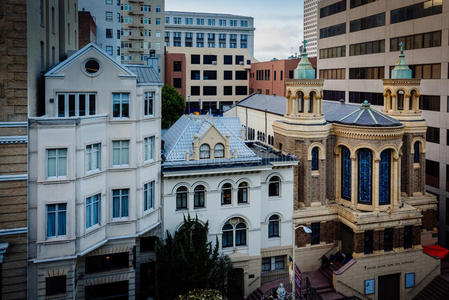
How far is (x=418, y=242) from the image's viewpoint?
38500 mm

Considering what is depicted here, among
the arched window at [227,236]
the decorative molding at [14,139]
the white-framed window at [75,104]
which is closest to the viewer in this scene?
the decorative molding at [14,139]

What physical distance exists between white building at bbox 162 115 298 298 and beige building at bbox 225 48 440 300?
2.23m

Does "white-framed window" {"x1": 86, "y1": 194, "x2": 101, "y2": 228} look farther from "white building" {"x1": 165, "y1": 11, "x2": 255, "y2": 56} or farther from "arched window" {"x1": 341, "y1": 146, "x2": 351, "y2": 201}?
"white building" {"x1": 165, "y1": 11, "x2": 255, "y2": 56}

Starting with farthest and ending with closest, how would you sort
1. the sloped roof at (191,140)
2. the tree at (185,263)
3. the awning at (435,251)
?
the awning at (435,251), the sloped roof at (191,140), the tree at (185,263)

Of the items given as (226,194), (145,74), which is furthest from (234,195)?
(145,74)

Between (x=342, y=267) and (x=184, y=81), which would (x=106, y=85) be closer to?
(x=342, y=267)

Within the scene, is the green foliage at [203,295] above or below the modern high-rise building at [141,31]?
below

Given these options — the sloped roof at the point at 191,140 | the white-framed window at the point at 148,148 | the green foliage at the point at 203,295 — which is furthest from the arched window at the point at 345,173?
the white-framed window at the point at 148,148

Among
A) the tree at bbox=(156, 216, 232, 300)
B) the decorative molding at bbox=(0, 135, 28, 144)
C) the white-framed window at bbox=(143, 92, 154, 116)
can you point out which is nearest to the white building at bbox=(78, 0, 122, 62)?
the white-framed window at bbox=(143, 92, 154, 116)

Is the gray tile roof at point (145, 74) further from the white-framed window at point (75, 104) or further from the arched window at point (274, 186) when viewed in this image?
the arched window at point (274, 186)

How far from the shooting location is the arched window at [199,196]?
34156mm

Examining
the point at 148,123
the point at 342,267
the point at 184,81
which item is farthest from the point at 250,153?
the point at 184,81

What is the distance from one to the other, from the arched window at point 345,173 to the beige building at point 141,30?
6690cm

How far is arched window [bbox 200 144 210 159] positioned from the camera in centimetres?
3475
